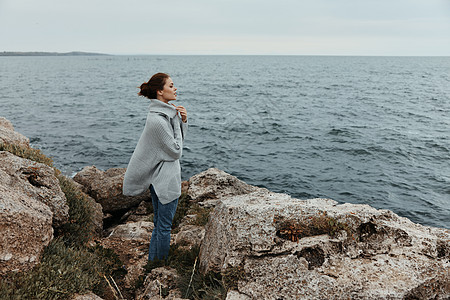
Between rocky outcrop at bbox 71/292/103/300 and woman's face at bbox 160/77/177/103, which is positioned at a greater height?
woman's face at bbox 160/77/177/103

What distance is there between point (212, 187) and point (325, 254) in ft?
20.9

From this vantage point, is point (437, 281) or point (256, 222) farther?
point (256, 222)

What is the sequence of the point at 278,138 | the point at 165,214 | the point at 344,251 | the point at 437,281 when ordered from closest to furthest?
the point at 437,281, the point at 344,251, the point at 165,214, the point at 278,138

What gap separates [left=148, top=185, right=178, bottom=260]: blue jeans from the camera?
4.87 meters

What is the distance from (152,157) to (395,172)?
698 inches

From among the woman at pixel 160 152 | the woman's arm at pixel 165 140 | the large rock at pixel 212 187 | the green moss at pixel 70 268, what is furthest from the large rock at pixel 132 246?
the large rock at pixel 212 187

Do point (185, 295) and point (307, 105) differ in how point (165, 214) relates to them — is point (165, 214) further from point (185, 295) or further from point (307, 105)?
point (307, 105)

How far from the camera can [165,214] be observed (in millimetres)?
4871

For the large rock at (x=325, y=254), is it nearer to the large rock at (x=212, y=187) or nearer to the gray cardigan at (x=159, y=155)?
the gray cardigan at (x=159, y=155)

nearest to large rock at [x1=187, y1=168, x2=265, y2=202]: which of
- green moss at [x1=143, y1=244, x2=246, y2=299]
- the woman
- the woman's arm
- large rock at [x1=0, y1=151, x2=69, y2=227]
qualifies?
green moss at [x1=143, y1=244, x2=246, y2=299]

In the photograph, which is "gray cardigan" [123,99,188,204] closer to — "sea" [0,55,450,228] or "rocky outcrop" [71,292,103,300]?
"rocky outcrop" [71,292,103,300]

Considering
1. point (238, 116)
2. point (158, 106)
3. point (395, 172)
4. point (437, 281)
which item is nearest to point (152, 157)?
point (158, 106)

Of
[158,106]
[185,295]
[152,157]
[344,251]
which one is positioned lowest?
[185,295]

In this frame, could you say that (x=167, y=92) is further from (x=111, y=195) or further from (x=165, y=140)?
(x=111, y=195)
